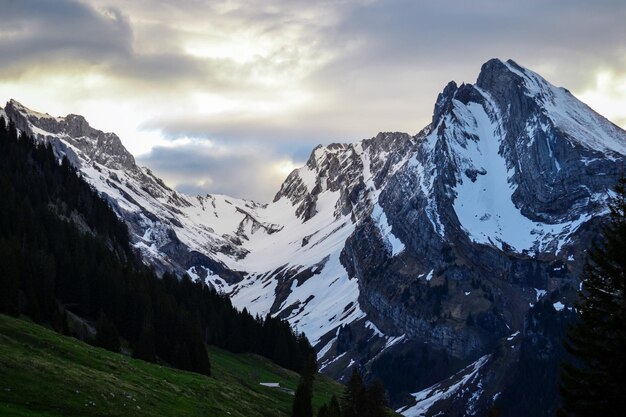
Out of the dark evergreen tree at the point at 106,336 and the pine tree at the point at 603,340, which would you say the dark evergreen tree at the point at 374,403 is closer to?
the dark evergreen tree at the point at 106,336

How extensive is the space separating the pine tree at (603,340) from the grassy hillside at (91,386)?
30.7 m

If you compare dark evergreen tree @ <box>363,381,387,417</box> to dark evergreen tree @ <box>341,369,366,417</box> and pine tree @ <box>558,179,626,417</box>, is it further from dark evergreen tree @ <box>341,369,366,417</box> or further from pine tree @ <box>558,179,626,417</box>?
pine tree @ <box>558,179,626,417</box>

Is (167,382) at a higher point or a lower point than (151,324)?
lower

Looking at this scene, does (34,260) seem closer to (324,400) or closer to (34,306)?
(34,306)

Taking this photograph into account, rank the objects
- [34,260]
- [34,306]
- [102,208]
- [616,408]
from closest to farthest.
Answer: [616,408] < [34,306] < [34,260] < [102,208]

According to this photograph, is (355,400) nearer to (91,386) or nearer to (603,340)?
(91,386)

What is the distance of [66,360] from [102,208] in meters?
116

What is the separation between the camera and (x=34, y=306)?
341ft

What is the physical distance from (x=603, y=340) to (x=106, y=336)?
7213 cm

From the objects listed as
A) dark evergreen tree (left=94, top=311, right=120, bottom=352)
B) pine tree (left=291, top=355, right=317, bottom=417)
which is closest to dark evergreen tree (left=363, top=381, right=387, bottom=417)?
pine tree (left=291, top=355, right=317, bottom=417)

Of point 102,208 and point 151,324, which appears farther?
point 102,208

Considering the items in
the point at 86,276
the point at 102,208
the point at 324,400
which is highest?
the point at 102,208

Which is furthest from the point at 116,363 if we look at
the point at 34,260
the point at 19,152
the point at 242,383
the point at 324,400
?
the point at 19,152

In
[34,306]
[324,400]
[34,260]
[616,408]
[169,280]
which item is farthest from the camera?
[169,280]
